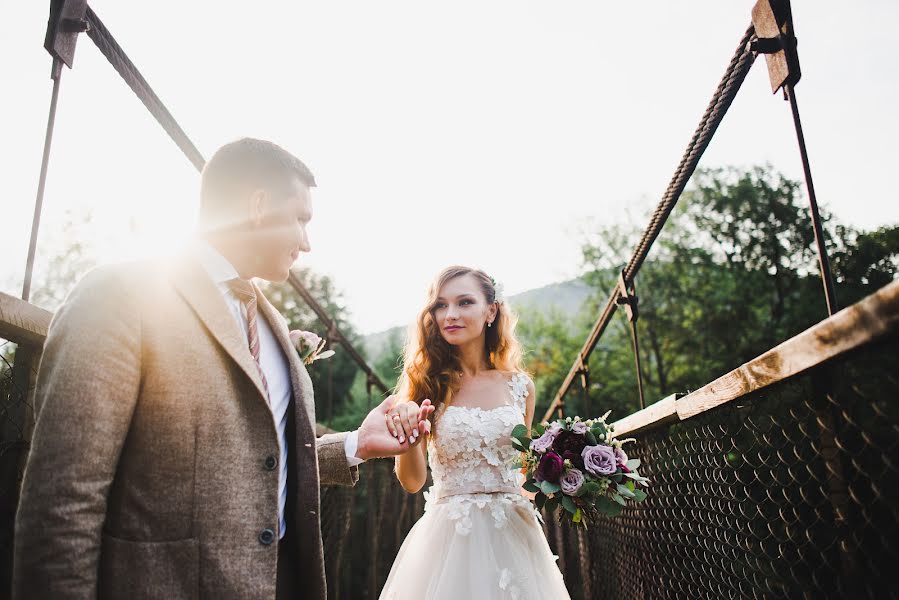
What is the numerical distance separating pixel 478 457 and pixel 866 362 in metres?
1.75

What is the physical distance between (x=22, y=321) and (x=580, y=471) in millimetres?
1733

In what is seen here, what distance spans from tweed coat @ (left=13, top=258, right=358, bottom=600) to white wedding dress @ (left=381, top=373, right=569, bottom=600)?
1194mm

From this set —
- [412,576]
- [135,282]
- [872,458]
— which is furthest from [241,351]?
[412,576]

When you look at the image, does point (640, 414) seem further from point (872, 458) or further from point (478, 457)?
point (872, 458)

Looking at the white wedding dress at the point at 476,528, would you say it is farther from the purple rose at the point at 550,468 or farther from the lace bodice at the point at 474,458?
the purple rose at the point at 550,468

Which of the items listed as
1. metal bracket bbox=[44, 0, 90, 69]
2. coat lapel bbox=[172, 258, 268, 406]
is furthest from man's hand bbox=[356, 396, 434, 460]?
metal bracket bbox=[44, 0, 90, 69]

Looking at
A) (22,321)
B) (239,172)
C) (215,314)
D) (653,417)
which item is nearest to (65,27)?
(239,172)

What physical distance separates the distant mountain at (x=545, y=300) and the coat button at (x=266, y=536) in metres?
22.0

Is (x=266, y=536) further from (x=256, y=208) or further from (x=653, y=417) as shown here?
(x=653, y=417)

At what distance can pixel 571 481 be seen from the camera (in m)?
2.06

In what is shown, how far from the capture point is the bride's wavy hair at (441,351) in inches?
115

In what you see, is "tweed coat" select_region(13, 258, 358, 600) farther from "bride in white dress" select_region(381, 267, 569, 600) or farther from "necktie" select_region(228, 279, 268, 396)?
"bride in white dress" select_region(381, 267, 569, 600)

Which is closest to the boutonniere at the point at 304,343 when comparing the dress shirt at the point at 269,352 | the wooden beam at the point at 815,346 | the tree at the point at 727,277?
the dress shirt at the point at 269,352

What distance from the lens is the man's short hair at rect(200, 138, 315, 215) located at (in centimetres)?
152
